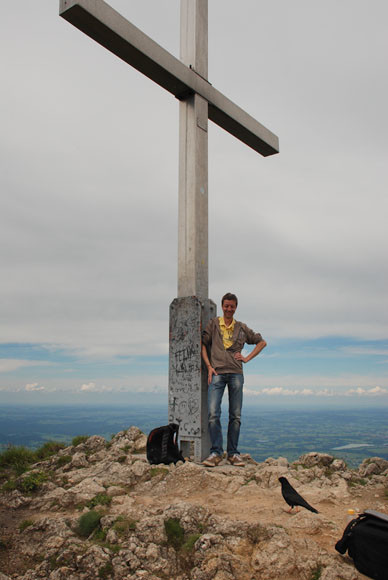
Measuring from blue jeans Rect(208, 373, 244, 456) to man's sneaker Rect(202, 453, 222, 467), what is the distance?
3.8 inches

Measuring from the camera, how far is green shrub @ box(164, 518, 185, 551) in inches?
153

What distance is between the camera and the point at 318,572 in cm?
345

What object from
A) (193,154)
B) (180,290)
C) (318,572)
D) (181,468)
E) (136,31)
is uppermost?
(136,31)

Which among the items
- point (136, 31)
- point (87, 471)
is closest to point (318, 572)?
point (87, 471)

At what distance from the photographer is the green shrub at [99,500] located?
4.92 meters

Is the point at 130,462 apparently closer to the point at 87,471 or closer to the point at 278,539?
the point at 87,471

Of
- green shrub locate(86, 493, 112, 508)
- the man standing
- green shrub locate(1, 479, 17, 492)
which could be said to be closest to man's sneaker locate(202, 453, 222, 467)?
the man standing

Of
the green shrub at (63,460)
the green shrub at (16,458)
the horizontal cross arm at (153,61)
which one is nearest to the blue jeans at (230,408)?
the green shrub at (63,460)

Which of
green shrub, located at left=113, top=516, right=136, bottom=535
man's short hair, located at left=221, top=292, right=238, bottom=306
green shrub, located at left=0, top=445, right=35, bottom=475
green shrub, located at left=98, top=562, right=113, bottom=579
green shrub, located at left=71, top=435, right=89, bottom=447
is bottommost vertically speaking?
green shrub, located at left=98, top=562, right=113, bottom=579

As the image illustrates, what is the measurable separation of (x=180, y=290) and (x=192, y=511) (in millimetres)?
3160

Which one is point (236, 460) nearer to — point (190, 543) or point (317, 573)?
point (190, 543)

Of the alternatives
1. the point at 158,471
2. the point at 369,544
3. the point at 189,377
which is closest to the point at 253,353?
the point at 189,377

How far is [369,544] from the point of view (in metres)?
3.42

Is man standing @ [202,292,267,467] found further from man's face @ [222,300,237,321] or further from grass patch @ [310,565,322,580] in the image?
grass patch @ [310,565,322,580]
